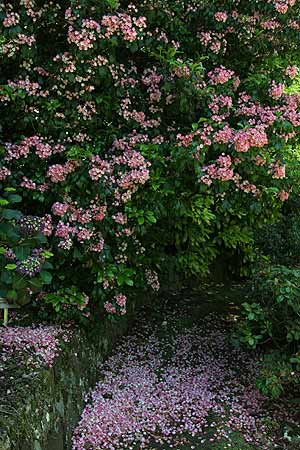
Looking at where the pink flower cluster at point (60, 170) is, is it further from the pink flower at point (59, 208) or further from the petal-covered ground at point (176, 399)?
the petal-covered ground at point (176, 399)

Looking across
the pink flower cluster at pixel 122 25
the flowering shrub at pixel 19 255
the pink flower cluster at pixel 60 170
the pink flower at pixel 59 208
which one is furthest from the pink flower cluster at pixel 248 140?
the flowering shrub at pixel 19 255

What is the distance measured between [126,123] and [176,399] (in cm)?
190

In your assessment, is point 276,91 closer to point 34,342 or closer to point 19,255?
point 34,342

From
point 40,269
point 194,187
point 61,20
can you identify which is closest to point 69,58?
point 61,20

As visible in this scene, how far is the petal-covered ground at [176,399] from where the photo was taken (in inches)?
134

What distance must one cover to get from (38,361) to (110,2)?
6.69ft

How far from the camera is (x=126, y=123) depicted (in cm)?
387

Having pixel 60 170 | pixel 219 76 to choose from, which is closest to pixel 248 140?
pixel 219 76

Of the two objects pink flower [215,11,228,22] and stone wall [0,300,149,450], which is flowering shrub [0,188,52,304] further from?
pink flower [215,11,228,22]

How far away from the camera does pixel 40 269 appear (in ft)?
8.13

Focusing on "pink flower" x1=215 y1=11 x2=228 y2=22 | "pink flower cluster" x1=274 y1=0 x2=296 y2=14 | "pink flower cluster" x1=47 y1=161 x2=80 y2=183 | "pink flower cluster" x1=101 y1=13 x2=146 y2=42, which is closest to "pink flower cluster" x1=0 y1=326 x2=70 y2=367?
"pink flower cluster" x1=47 y1=161 x2=80 y2=183

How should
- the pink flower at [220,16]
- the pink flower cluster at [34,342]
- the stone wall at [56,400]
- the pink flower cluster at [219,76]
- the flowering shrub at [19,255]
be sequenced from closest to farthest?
the flowering shrub at [19,255] < the stone wall at [56,400] < the pink flower cluster at [34,342] < the pink flower cluster at [219,76] < the pink flower at [220,16]

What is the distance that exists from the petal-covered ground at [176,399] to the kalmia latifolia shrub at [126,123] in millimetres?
604

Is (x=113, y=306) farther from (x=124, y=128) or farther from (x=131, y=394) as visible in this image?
(x=124, y=128)
